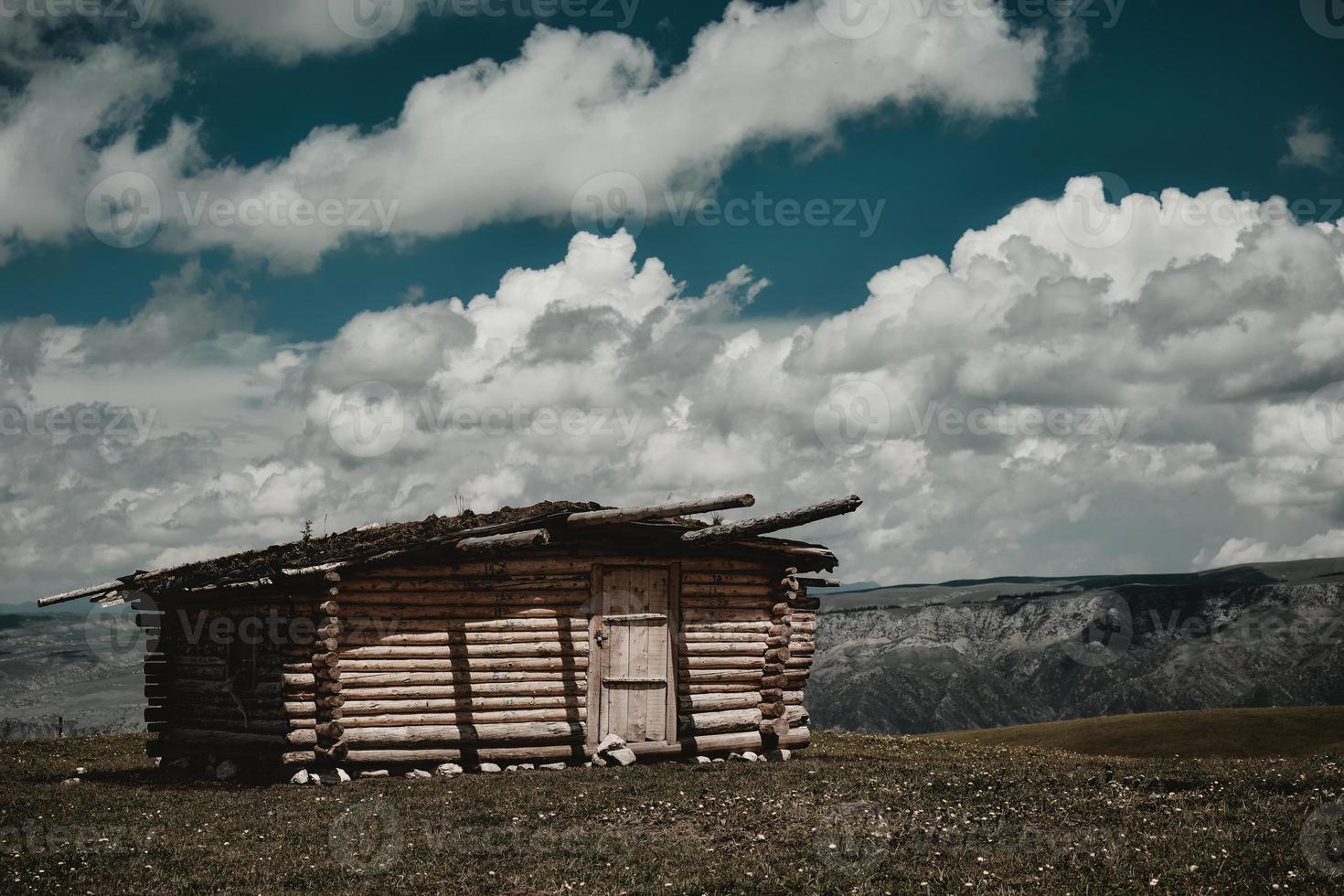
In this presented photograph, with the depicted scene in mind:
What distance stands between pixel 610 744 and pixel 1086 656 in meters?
132

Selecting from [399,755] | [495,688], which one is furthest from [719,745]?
[399,755]

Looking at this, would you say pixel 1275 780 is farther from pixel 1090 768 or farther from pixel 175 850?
pixel 175 850

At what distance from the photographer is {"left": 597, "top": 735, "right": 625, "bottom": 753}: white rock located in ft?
64.1

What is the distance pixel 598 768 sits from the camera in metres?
18.8

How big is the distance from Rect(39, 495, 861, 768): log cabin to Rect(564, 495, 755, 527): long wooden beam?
37mm

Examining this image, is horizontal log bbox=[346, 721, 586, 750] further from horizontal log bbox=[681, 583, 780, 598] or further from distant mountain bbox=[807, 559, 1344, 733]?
distant mountain bbox=[807, 559, 1344, 733]

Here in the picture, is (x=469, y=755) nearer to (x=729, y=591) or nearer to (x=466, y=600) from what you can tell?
(x=466, y=600)

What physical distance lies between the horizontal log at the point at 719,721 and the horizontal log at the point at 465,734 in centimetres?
210

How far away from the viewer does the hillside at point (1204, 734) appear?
3881cm

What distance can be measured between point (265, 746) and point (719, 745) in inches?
331

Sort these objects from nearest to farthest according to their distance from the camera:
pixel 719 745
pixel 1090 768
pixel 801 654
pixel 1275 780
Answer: pixel 1275 780 < pixel 1090 768 < pixel 719 745 < pixel 801 654

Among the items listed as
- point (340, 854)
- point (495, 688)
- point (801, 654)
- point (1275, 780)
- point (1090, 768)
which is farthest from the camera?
point (801, 654)

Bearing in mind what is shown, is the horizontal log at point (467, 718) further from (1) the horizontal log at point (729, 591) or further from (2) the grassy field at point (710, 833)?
(1) the horizontal log at point (729, 591)

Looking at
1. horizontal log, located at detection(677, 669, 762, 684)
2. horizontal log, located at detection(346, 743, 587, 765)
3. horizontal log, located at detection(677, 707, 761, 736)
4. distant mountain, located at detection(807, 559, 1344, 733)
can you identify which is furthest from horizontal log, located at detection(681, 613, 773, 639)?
distant mountain, located at detection(807, 559, 1344, 733)
